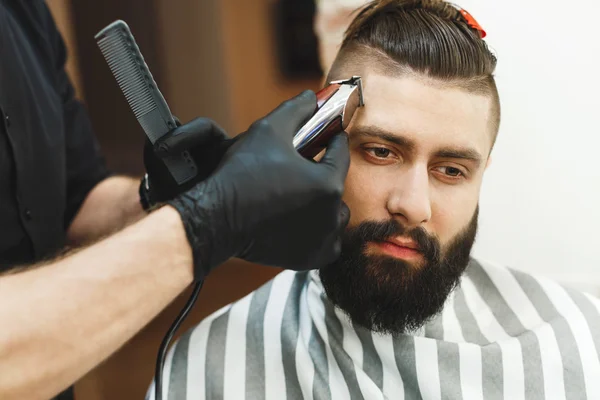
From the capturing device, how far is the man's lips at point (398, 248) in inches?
47.7

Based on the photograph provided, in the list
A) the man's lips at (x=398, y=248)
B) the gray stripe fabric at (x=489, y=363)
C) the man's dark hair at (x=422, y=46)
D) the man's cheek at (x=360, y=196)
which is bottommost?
the gray stripe fabric at (x=489, y=363)

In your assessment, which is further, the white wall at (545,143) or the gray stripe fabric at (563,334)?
the white wall at (545,143)

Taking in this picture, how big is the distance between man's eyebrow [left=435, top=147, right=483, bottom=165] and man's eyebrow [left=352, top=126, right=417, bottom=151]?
2.7 inches

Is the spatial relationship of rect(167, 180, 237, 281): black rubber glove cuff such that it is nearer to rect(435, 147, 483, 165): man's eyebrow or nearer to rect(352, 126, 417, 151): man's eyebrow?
rect(352, 126, 417, 151): man's eyebrow

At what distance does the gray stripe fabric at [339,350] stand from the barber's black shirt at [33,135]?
0.79m

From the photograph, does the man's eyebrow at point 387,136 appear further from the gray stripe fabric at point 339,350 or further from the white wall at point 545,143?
the white wall at point 545,143

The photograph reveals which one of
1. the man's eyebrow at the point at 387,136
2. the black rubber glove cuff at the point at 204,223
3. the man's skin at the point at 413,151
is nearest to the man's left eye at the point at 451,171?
the man's skin at the point at 413,151

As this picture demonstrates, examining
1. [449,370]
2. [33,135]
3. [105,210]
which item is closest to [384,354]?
[449,370]

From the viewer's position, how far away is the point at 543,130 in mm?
1793

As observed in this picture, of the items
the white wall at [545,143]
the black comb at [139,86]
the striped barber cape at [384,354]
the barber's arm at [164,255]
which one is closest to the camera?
the barber's arm at [164,255]

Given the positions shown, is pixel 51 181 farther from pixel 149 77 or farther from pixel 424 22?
pixel 424 22

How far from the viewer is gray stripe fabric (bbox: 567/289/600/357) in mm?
1361

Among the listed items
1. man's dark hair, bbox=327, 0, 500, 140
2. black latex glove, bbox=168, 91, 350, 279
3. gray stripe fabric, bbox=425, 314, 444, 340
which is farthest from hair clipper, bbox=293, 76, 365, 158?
gray stripe fabric, bbox=425, 314, 444, 340

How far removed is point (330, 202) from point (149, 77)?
43 cm
